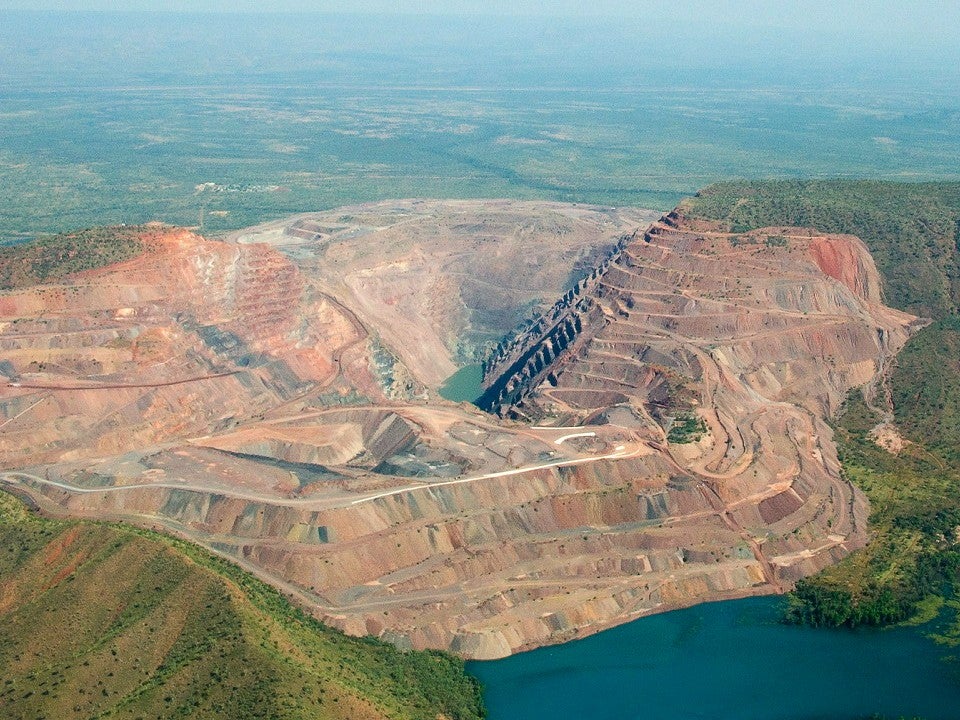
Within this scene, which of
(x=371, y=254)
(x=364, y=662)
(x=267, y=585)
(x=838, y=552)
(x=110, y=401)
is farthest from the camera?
(x=371, y=254)

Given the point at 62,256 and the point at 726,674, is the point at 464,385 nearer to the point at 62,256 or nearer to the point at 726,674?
the point at 62,256

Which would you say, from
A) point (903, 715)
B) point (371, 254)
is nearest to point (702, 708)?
point (903, 715)

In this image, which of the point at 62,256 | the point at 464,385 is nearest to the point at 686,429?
the point at 464,385

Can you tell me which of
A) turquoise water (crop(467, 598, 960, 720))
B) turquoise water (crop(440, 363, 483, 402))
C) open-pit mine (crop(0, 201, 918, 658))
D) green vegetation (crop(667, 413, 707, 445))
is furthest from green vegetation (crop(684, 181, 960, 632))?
turquoise water (crop(440, 363, 483, 402))

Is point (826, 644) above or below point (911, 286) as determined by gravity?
below

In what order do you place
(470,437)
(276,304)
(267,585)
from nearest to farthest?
(267,585) < (470,437) < (276,304)

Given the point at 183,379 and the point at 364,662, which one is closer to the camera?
the point at 364,662

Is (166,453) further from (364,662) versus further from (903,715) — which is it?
(903,715)
